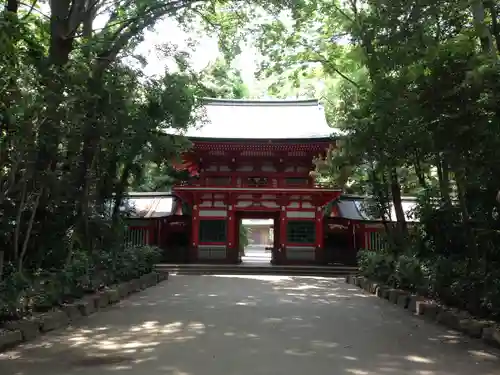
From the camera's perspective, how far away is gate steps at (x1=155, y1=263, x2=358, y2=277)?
19000 millimetres

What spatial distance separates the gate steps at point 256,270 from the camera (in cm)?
1900

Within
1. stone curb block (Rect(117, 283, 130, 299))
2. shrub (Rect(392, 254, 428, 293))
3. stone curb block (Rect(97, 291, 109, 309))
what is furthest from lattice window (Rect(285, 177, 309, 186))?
stone curb block (Rect(97, 291, 109, 309))

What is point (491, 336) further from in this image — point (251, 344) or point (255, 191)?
point (255, 191)

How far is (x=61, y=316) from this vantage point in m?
7.53

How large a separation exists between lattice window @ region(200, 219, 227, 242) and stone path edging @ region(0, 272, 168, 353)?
8.00m

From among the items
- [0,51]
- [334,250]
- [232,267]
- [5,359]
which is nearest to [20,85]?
[0,51]

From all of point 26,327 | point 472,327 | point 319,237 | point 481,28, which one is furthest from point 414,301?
point 319,237

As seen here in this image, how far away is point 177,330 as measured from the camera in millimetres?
7137

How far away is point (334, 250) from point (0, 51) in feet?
57.9

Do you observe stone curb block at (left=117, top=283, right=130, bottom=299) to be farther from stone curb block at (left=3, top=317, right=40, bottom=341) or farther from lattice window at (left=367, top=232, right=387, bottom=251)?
lattice window at (left=367, top=232, right=387, bottom=251)

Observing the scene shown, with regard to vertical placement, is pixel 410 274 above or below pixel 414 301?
above

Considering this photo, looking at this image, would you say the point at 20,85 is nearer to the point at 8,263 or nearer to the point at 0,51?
the point at 0,51

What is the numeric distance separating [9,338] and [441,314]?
6576 millimetres

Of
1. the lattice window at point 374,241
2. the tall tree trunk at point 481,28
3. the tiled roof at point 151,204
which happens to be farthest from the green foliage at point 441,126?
the tiled roof at point 151,204
